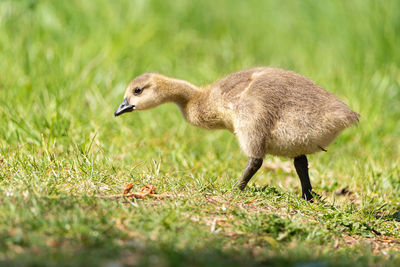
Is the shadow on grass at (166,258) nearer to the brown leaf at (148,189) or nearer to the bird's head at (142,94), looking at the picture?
the brown leaf at (148,189)

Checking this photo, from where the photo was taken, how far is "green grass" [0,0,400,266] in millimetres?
3400

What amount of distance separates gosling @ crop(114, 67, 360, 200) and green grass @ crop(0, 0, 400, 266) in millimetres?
367

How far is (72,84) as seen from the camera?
700 cm

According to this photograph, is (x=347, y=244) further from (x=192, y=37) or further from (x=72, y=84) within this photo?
(x=192, y=37)

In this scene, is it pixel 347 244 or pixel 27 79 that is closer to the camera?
pixel 347 244

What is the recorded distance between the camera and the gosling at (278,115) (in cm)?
475

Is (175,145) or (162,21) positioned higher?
(162,21)

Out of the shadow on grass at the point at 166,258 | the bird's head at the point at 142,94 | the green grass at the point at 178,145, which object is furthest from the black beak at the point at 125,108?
the shadow on grass at the point at 166,258

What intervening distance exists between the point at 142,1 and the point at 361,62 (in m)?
3.89

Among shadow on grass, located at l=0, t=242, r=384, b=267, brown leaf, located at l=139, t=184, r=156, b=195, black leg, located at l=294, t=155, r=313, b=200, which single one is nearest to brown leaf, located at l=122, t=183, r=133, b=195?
brown leaf, located at l=139, t=184, r=156, b=195

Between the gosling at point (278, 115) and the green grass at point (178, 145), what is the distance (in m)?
0.37

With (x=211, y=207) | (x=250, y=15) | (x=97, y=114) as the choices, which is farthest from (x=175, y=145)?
(x=250, y=15)

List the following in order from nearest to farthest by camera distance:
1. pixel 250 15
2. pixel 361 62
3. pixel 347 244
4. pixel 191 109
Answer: pixel 347 244 → pixel 191 109 → pixel 361 62 → pixel 250 15

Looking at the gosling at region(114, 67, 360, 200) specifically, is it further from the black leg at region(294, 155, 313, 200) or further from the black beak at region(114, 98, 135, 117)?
the black beak at region(114, 98, 135, 117)
